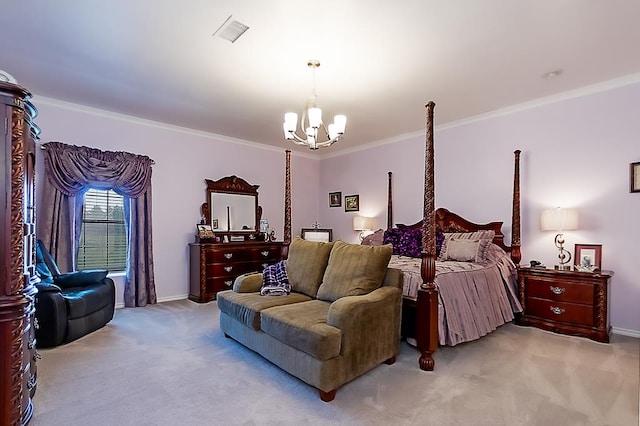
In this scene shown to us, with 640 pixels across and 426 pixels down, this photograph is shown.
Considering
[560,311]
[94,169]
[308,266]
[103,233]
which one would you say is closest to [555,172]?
[560,311]

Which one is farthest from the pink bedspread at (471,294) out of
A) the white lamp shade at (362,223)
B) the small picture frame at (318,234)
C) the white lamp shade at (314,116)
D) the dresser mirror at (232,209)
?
the dresser mirror at (232,209)

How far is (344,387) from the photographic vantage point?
237 cm

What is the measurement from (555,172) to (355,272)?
115 inches

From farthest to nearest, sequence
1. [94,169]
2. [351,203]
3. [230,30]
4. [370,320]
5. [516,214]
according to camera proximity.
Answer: [351,203] → [94,169] → [516,214] → [230,30] → [370,320]

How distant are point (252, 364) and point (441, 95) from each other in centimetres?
349

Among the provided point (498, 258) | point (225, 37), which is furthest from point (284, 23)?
point (498, 258)

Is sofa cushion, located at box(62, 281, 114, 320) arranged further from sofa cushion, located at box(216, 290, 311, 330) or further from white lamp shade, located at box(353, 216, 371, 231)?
white lamp shade, located at box(353, 216, 371, 231)

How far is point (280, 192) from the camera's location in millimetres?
6527

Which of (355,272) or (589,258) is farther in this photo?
(589,258)

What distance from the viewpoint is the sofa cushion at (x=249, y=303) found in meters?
2.78

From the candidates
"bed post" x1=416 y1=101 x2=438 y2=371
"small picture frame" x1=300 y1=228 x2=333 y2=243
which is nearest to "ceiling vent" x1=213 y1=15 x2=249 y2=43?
"bed post" x1=416 y1=101 x2=438 y2=371

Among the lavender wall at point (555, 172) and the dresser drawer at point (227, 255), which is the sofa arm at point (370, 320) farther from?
the dresser drawer at point (227, 255)

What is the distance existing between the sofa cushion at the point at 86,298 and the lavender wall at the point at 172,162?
900mm

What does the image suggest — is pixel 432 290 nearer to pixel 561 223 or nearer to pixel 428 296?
pixel 428 296
